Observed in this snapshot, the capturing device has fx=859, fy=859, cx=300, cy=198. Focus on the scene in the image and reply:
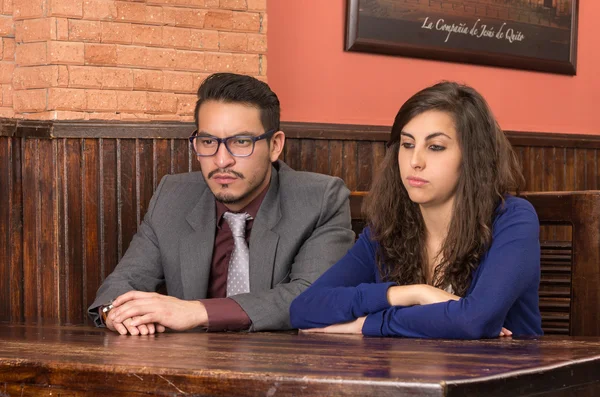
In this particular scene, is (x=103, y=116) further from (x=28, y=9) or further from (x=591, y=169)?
(x=591, y=169)

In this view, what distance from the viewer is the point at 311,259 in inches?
102

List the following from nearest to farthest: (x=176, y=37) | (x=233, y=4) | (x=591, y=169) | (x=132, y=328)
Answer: (x=132, y=328)
(x=176, y=37)
(x=233, y=4)
(x=591, y=169)

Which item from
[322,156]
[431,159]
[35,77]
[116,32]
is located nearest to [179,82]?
[116,32]

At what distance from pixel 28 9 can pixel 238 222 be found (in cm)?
128

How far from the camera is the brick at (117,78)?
3298 millimetres

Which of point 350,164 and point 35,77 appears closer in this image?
point 35,77

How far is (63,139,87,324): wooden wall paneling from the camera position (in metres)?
3.27

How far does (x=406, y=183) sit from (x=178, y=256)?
803 mm

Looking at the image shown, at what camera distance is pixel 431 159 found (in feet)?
7.46

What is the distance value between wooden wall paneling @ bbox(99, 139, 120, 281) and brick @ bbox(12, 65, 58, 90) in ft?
0.98

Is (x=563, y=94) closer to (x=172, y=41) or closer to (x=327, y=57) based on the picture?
(x=327, y=57)

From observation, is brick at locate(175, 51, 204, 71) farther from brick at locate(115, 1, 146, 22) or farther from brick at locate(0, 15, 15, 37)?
brick at locate(0, 15, 15, 37)

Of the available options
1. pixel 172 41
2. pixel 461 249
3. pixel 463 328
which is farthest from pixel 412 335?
pixel 172 41

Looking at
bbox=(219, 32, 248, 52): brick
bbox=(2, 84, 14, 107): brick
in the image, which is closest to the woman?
bbox=(219, 32, 248, 52): brick
